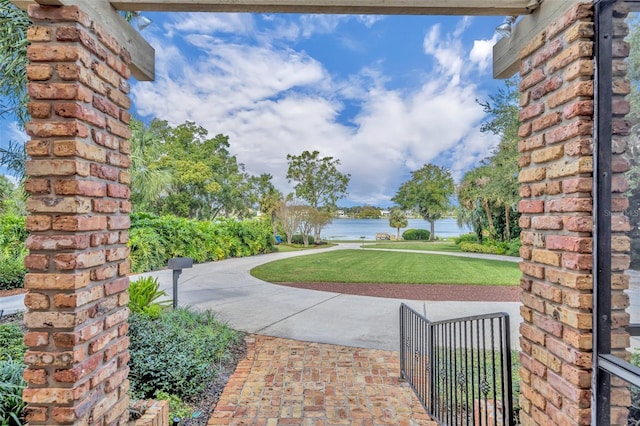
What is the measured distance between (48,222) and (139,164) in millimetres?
7493

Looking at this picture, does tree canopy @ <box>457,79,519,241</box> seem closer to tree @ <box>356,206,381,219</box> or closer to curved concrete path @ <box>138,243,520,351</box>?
curved concrete path @ <box>138,243,520,351</box>

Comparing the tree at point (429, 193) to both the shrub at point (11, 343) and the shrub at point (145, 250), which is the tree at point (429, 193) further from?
the shrub at point (11, 343)

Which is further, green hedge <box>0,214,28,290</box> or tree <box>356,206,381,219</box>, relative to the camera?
tree <box>356,206,381,219</box>

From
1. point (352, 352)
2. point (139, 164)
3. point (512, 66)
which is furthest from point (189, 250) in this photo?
point (512, 66)

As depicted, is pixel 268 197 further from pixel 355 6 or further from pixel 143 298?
pixel 355 6

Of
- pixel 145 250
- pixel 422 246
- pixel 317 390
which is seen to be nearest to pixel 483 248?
pixel 422 246

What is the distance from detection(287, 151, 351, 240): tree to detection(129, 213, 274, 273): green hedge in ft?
26.2

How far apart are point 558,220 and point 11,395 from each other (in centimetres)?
285

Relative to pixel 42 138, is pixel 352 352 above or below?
below

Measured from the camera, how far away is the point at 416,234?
90.1 ft

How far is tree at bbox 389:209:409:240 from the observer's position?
2828 centimetres

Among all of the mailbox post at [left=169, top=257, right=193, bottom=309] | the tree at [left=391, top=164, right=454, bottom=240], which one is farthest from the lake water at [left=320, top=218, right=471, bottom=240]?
the mailbox post at [left=169, top=257, right=193, bottom=309]

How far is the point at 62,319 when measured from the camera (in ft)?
4.47

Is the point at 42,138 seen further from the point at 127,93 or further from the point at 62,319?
the point at 62,319
